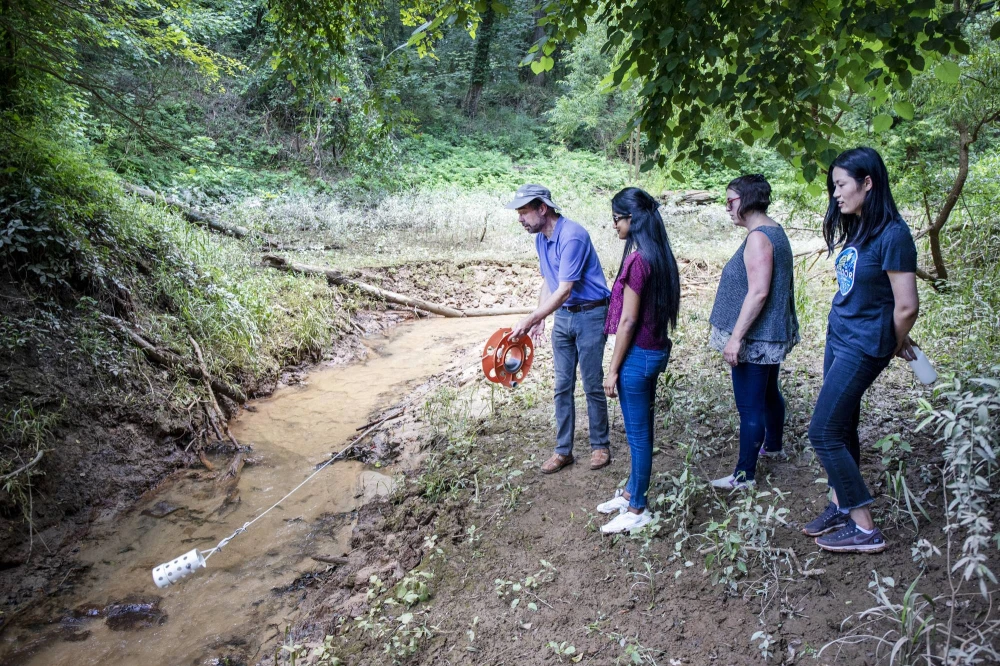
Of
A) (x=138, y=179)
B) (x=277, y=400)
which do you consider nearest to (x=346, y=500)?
(x=277, y=400)

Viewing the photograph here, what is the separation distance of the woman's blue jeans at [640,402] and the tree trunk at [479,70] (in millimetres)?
22267

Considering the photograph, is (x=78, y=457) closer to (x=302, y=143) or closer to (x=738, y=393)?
(x=738, y=393)

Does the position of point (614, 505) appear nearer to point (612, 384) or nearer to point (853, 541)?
point (612, 384)

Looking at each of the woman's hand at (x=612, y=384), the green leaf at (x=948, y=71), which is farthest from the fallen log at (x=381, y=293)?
the green leaf at (x=948, y=71)

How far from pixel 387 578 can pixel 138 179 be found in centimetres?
1283

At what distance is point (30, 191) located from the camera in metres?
5.70

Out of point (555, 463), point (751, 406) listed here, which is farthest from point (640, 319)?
point (555, 463)

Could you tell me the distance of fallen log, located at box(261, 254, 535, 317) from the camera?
948 cm

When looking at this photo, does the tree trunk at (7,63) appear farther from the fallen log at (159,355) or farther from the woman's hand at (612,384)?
the woman's hand at (612,384)

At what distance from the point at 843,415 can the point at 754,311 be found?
2.34ft

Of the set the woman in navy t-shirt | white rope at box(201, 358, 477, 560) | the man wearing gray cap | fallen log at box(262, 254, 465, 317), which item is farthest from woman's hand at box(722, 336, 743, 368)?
fallen log at box(262, 254, 465, 317)

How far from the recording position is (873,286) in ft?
8.25

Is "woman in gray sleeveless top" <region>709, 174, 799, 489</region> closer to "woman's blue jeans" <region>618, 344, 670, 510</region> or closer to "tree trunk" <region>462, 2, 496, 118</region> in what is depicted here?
"woman's blue jeans" <region>618, 344, 670, 510</region>

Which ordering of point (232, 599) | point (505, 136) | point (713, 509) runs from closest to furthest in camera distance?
point (713, 509)
point (232, 599)
point (505, 136)
